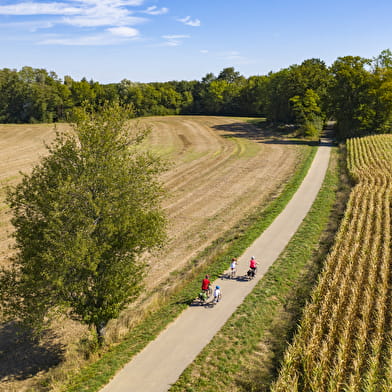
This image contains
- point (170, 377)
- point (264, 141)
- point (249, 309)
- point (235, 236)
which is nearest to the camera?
point (170, 377)

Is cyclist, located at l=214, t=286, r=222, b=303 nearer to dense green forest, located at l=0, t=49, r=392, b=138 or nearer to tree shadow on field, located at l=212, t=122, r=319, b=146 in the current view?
dense green forest, located at l=0, t=49, r=392, b=138

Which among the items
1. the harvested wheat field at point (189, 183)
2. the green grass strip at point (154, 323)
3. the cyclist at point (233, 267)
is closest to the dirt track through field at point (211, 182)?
the harvested wheat field at point (189, 183)

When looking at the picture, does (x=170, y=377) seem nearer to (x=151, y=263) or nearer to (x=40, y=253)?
(x=40, y=253)

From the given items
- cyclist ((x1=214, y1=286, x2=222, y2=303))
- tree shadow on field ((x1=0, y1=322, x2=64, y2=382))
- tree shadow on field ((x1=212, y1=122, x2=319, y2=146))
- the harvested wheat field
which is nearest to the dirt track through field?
the harvested wheat field

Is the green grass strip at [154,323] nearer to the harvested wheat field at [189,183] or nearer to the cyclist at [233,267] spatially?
the cyclist at [233,267]

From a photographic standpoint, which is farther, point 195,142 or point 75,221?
point 195,142

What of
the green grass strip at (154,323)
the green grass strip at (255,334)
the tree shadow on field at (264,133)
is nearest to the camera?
the green grass strip at (255,334)

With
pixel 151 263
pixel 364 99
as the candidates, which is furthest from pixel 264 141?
pixel 151 263
